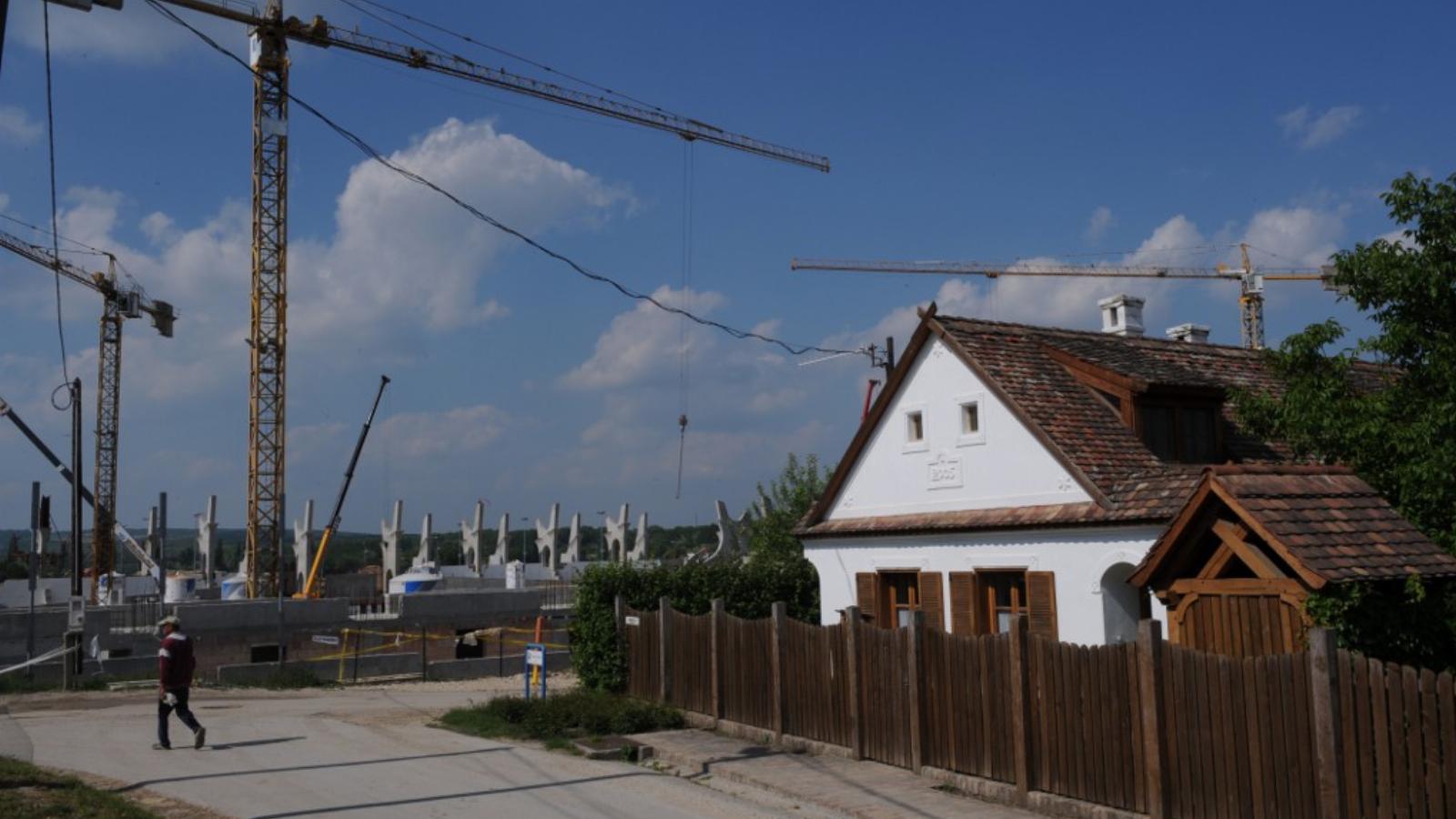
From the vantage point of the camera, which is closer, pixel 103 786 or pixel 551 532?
pixel 103 786

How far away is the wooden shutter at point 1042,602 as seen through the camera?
57.9ft

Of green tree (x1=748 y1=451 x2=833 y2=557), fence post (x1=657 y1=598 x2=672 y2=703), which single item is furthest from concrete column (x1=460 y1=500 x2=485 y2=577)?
fence post (x1=657 y1=598 x2=672 y2=703)

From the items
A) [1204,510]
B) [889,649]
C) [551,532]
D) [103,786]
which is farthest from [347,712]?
[551,532]

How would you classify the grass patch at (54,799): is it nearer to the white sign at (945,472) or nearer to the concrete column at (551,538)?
the white sign at (945,472)

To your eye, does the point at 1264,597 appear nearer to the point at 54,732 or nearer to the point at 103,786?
the point at 103,786

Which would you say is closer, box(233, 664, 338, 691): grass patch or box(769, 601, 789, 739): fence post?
box(769, 601, 789, 739): fence post

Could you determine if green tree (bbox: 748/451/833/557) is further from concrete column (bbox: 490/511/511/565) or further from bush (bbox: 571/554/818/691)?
concrete column (bbox: 490/511/511/565)

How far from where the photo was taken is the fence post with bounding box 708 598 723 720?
17.3m

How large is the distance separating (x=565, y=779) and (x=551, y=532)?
250ft

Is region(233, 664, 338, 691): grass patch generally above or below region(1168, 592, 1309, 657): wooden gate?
below

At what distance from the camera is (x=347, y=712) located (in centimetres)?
2114

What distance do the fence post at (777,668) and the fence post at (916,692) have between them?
256cm

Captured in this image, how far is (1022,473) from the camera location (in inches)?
736

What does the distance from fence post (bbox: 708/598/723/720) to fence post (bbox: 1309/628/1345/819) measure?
9.23 meters
